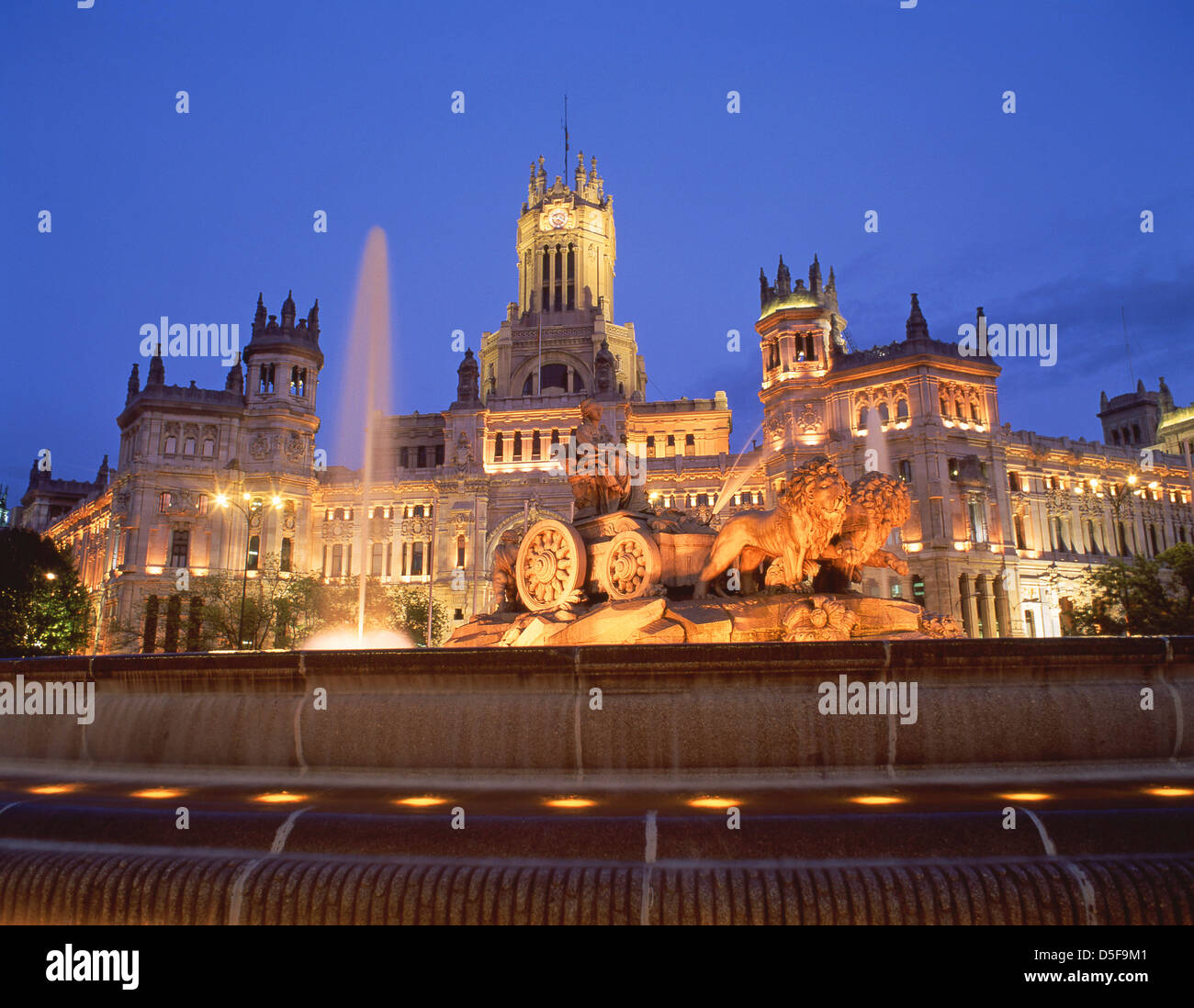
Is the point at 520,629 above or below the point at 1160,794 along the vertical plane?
above

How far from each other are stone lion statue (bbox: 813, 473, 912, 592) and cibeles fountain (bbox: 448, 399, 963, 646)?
1 cm

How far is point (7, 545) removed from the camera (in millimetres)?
53344

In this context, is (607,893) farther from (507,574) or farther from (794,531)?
(507,574)

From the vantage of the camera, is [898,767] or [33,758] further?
[33,758]

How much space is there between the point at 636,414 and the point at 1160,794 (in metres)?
79.3

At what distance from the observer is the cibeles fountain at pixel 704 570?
1012 centimetres

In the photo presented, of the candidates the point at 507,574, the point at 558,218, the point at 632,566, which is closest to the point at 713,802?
the point at 632,566

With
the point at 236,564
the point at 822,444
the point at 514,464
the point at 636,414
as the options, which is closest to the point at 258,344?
the point at 236,564

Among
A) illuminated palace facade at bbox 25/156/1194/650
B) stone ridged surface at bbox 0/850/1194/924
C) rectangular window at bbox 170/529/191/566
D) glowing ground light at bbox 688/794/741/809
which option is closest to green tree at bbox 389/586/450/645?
illuminated palace facade at bbox 25/156/1194/650

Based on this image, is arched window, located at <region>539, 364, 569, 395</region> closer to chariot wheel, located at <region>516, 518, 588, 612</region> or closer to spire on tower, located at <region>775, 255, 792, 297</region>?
spire on tower, located at <region>775, 255, 792, 297</region>

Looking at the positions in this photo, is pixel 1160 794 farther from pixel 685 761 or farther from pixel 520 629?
pixel 520 629

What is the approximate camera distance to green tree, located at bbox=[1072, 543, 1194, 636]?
43906 millimetres
